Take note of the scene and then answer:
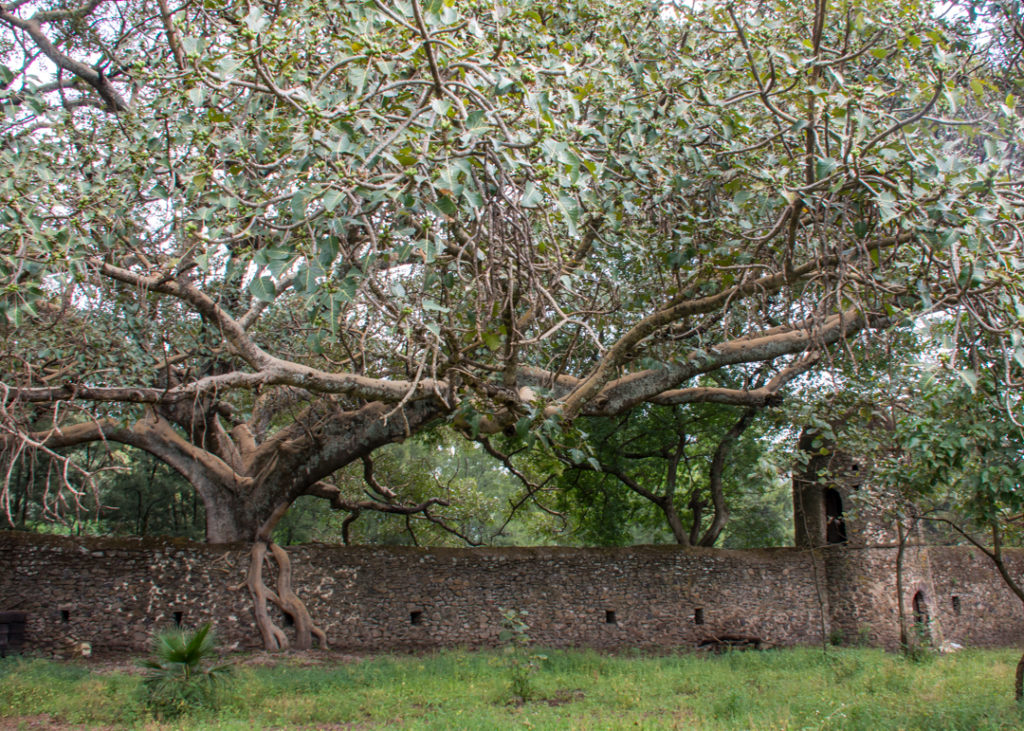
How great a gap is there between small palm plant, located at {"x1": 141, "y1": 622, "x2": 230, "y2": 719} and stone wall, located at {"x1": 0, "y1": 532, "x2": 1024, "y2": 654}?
3.63 meters

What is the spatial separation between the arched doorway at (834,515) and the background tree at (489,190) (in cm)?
807

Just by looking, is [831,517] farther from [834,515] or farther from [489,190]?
[489,190]

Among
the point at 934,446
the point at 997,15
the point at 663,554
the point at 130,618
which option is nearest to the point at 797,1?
the point at 997,15

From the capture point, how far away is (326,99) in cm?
341

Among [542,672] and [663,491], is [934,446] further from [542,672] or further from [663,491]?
[663,491]

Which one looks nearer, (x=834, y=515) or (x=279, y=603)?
(x=279, y=603)

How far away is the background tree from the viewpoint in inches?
127

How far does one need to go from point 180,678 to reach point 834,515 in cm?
1322

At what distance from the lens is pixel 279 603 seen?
33.2 ft

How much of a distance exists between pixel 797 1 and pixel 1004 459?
12.2ft

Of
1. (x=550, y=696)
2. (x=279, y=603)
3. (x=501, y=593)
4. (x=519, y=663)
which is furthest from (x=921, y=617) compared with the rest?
(x=279, y=603)

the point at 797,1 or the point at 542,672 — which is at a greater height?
the point at 797,1

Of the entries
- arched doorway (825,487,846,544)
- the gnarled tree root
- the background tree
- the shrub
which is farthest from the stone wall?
the background tree

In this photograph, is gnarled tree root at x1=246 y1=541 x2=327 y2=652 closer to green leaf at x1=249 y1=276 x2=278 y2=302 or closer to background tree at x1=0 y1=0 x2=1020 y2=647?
background tree at x1=0 y1=0 x2=1020 y2=647
